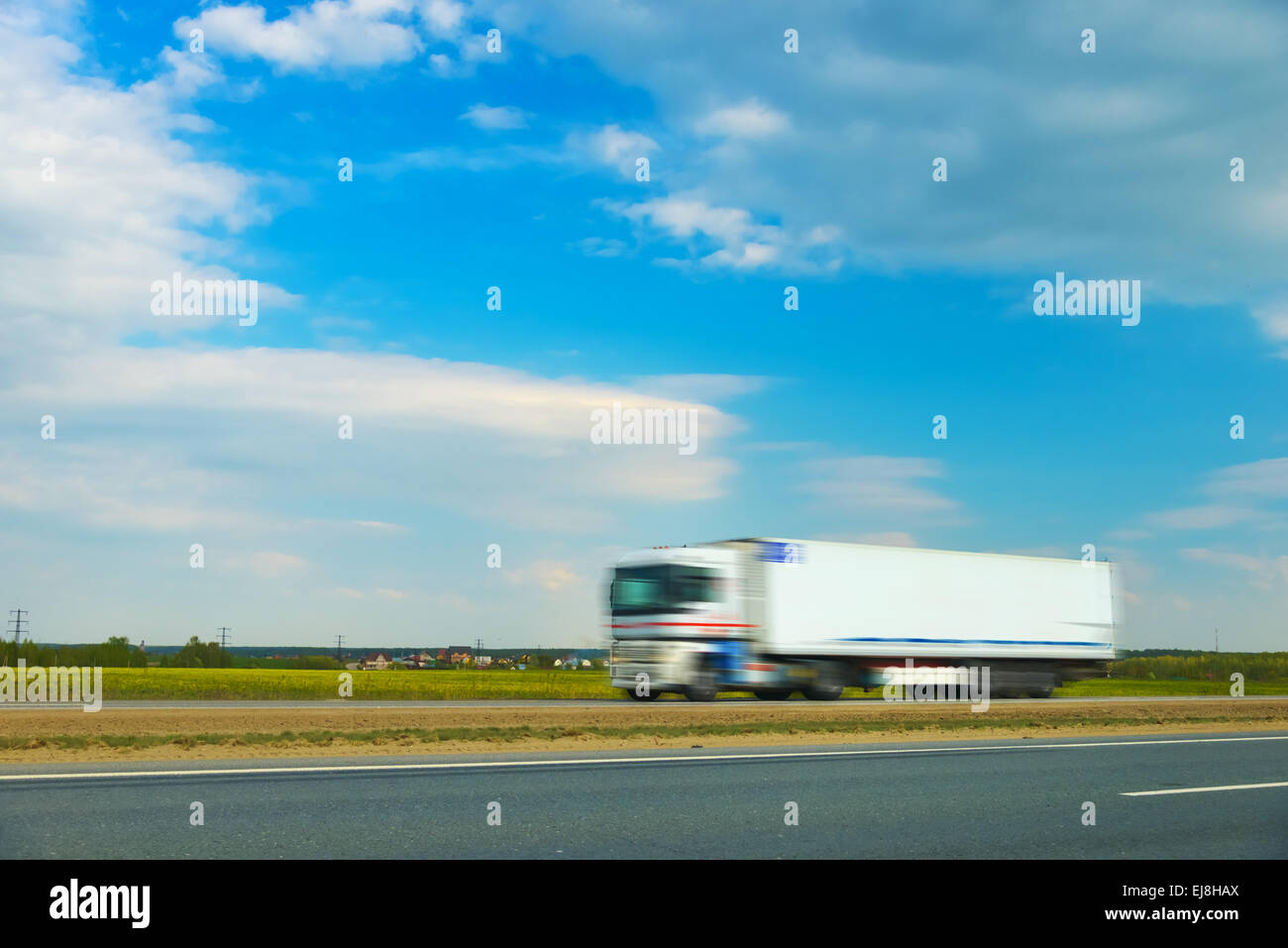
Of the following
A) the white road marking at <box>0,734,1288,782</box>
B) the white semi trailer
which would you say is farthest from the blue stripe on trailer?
the white road marking at <box>0,734,1288,782</box>

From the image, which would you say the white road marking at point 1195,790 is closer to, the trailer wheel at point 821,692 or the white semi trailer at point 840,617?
the white semi trailer at point 840,617

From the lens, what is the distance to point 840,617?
1128 inches

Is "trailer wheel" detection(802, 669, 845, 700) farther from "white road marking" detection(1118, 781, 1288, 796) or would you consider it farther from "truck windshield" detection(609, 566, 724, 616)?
"white road marking" detection(1118, 781, 1288, 796)

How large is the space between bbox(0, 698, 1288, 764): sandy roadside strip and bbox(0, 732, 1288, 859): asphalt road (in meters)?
3.11

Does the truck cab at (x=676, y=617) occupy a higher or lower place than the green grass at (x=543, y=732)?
higher

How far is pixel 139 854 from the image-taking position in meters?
6.28

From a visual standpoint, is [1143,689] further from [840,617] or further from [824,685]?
[840,617]

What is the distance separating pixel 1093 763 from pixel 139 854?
10.0 metres

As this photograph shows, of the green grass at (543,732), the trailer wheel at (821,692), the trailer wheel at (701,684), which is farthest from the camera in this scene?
the trailer wheel at (821,692)

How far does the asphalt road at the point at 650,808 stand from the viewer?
6902 mm

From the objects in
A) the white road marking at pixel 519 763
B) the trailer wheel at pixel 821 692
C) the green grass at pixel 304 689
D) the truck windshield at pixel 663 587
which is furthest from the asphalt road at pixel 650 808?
the green grass at pixel 304 689

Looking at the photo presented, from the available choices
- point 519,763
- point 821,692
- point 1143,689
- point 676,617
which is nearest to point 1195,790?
point 519,763

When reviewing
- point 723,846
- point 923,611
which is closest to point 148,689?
point 923,611

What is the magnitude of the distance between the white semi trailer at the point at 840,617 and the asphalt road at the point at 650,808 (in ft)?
44.8
